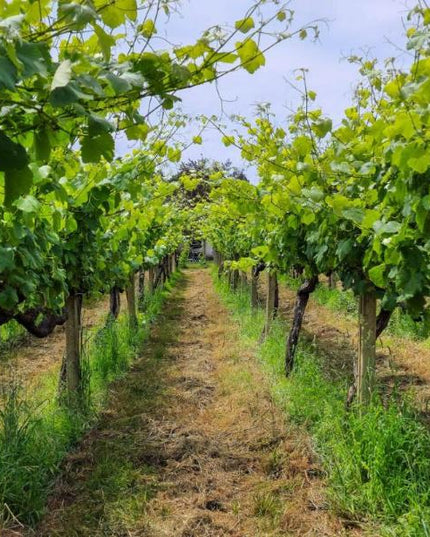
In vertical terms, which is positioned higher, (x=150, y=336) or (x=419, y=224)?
(x=419, y=224)

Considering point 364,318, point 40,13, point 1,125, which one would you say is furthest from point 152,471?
point 40,13

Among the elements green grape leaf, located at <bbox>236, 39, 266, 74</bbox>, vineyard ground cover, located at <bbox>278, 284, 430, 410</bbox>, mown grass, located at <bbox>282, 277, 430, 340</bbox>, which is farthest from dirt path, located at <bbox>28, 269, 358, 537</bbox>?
green grape leaf, located at <bbox>236, 39, 266, 74</bbox>

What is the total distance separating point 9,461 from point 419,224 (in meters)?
3.08

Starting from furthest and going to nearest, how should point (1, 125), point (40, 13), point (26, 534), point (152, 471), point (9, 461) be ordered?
point (152, 471) → point (9, 461) → point (26, 534) → point (1, 125) → point (40, 13)

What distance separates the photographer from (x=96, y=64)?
1.33 meters

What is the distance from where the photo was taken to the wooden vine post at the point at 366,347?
4281 millimetres

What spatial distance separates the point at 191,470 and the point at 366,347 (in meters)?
1.73

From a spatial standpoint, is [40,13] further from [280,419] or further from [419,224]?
[280,419]

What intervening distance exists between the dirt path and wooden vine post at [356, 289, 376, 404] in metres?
0.68

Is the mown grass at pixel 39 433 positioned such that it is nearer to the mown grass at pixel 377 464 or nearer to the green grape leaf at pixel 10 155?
the mown grass at pixel 377 464

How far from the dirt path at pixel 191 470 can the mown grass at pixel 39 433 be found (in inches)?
4.9

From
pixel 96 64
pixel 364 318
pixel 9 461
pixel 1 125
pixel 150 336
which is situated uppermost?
pixel 96 64

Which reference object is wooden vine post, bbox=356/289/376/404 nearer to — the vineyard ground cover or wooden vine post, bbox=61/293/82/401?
the vineyard ground cover

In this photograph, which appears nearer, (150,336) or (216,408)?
(216,408)
